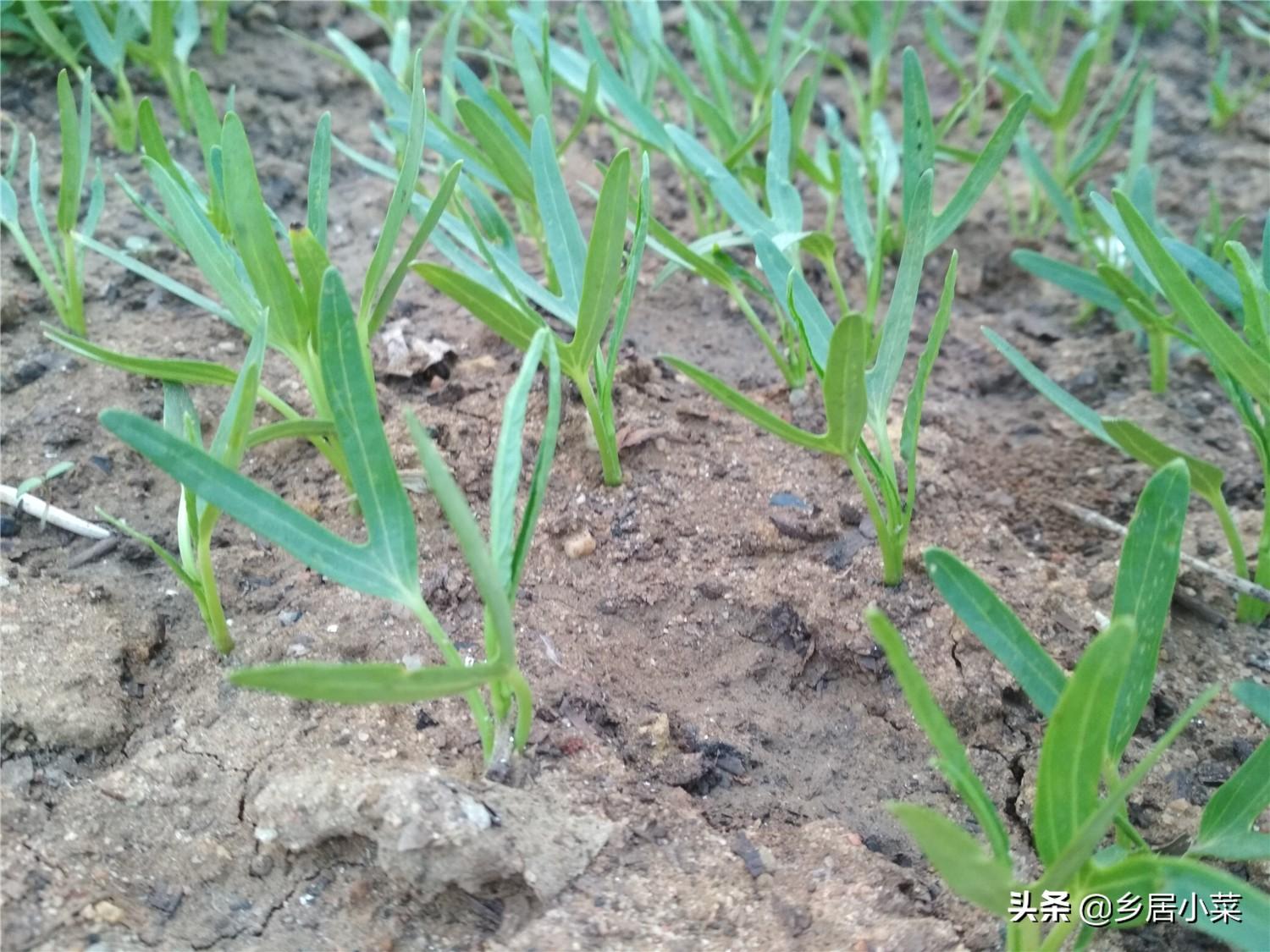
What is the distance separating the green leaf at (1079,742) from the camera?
0.69m

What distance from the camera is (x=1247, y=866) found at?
0.98 meters

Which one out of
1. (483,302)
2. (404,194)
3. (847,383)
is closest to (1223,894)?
(847,383)

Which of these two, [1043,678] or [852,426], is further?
[852,426]

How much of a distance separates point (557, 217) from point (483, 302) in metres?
0.17

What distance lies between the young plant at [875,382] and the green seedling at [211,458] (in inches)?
15.5

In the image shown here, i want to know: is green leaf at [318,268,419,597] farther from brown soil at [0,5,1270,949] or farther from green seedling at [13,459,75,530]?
green seedling at [13,459,75,530]

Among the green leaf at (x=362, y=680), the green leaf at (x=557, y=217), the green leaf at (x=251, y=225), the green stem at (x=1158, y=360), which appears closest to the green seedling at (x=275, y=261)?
the green leaf at (x=251, y=225)

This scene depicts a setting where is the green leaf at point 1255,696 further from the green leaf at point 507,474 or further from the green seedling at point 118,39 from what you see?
the green seedling at point 118,39

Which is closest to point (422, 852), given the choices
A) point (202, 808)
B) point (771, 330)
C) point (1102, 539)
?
point (202, 808)

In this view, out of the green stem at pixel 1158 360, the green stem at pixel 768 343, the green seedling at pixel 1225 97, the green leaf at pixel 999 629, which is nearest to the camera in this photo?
the green leaf at pixel 999 629

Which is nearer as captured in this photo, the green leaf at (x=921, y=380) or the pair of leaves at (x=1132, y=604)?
the pair of leaves at (x=1132, y=604)

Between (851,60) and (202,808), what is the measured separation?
234cm

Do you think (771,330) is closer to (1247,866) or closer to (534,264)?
(534,264)

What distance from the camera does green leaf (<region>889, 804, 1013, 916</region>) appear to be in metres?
0.66
